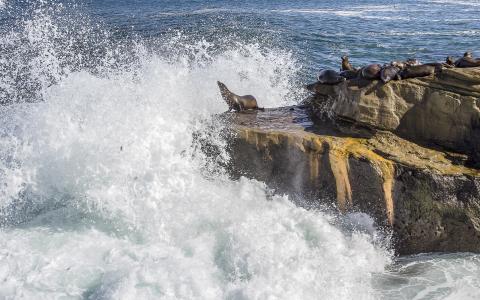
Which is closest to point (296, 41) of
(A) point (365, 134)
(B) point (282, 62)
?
(B) point (282, 62)

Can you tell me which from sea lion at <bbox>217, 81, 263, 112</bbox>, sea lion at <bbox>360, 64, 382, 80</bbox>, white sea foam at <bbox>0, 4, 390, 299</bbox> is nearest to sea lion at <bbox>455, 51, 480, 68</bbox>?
sea lion at <bbox>360, 64, 382, 80</bbox>

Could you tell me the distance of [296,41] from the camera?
2269cm

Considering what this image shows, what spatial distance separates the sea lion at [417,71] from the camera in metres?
7.29

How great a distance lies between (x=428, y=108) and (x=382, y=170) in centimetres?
121

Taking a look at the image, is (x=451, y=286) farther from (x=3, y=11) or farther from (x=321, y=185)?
(x=3, y=11)

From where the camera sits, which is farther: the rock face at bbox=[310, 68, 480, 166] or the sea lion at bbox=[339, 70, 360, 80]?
the sea lion at bbox=[339, 70, 360, 80]

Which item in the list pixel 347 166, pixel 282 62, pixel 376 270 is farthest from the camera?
pixel 282 62

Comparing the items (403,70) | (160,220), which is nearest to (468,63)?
(403,70)

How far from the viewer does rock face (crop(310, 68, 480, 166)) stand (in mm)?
7027

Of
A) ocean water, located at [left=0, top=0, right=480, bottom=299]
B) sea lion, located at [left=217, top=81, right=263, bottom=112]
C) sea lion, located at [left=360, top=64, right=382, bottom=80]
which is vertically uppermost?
sea lion, located at [left=360, top=64, right=382, bottom=80]

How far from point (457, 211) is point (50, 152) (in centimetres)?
611

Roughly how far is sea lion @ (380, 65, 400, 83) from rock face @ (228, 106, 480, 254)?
136mm

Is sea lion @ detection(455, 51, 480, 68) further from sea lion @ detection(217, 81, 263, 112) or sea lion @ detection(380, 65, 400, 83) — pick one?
sea lion @ detection(217, 81, 263, 112)

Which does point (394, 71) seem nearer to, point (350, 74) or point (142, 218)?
point (350, 74)
